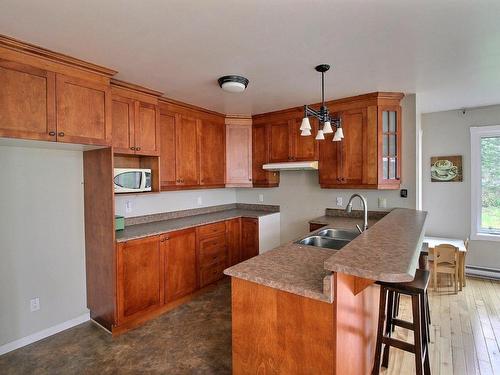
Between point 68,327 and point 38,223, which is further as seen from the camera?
point 68,327

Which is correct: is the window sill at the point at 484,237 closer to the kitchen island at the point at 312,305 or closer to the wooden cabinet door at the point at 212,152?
the kitchen island at the point at 312,305

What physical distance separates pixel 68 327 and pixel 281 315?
2371 mm

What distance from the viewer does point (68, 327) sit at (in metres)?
2.66

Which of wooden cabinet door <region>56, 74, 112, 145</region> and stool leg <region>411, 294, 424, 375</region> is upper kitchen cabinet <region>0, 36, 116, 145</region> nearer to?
wooden cabinet door <region>56, 74, 112, 145</region>

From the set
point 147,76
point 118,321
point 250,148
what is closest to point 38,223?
point 118,321

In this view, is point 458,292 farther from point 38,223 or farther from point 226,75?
point 38,223

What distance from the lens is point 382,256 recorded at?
129 cm

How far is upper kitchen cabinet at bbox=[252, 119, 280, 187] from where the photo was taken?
4.07 meters

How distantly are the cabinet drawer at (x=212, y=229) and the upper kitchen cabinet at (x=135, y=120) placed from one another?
1051 millimetres

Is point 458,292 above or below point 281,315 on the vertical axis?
below

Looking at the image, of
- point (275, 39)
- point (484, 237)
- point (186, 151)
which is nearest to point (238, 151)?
point (186, 151)

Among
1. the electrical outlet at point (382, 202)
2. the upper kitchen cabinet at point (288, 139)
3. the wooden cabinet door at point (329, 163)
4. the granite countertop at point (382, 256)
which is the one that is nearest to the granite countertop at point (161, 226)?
the upper kitchen cabinet at point (288, 139)

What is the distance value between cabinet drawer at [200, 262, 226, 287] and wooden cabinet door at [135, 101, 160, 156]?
155cm

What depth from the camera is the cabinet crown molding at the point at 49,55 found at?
1.84 metres
